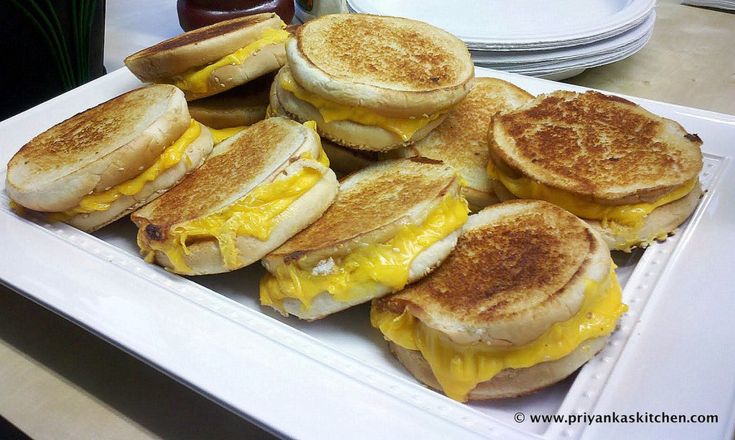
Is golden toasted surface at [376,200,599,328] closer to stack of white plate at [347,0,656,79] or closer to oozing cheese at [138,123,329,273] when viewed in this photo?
oozing cheese at [138,123,329,273]

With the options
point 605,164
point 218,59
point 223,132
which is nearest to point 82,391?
point 223,132

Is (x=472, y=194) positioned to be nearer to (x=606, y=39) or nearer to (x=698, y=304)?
(x=698, y=304)

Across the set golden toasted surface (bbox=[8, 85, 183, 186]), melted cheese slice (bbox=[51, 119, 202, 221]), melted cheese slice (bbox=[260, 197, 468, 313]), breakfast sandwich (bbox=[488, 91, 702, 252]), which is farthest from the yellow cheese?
breakfast sandwich (bbox=[488, 91, 702, 252])

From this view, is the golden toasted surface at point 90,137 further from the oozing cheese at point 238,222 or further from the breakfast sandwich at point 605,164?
the breakfast sandwich at point 605,164

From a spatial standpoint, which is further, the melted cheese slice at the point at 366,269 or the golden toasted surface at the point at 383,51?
the golden toasted surface at the point at 383,51

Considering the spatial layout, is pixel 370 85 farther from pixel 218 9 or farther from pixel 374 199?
pixel 218 9

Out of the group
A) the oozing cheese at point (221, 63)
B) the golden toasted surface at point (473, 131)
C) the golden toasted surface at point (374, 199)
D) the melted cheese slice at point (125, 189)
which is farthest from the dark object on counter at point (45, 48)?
the golden toasted surface at point (473, 131)
